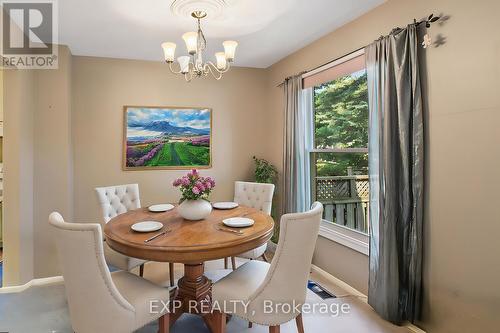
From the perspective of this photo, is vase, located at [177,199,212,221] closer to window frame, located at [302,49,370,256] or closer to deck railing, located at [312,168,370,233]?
window frame, located at [302,49,370,256]

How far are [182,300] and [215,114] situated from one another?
8.78ft

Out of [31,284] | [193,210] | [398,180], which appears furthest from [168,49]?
[31,284]

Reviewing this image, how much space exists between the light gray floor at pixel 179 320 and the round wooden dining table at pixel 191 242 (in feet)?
0.73

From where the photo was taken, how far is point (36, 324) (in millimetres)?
2312

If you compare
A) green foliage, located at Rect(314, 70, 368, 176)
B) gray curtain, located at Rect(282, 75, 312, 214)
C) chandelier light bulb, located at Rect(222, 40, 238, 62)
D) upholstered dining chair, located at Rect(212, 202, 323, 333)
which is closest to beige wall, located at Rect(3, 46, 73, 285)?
chandelier light bulb, located at Rect(222, 40, 238, 62)

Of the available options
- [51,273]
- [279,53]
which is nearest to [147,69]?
[279,53]

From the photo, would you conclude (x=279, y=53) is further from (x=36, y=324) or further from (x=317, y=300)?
(x=36, y=324)

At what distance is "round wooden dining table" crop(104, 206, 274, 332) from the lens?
1725mm

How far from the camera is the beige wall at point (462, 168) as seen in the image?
1742 millimetres

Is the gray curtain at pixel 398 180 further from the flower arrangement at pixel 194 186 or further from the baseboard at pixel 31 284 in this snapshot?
the baseboard at pixel 31 284

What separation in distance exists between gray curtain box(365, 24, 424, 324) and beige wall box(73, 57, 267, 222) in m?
2.26

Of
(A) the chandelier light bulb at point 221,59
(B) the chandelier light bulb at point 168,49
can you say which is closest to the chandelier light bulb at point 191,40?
(B) the chandelier light bulb at point 168,49

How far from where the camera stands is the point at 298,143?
11.8 ft

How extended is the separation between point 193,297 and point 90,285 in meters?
0.92
